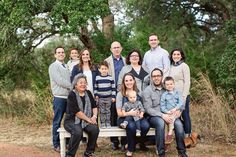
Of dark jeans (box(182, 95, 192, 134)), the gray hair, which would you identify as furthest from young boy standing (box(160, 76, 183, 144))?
the gray hair

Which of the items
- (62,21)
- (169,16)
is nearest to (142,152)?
(62,21)

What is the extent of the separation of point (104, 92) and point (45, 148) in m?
1.80

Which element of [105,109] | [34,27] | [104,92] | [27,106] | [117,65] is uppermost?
[34,27]

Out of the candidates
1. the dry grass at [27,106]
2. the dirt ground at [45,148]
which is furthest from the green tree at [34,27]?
the dirt ground at [45,148]

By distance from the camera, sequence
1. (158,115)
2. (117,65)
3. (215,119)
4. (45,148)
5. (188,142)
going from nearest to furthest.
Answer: (158,115)
(117,65)
(188,142)
(45,148)
(215,119)

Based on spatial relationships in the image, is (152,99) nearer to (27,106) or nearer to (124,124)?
(124,124)

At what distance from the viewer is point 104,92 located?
7.49 metres

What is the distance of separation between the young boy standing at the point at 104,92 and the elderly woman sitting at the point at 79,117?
31 centimetres

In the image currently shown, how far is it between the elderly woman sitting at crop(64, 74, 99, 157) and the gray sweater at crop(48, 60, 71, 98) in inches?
16.9

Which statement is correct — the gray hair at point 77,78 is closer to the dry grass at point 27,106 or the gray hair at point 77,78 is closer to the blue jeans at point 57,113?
the blue jeans at point 57,113

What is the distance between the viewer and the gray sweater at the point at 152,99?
7.27 metres

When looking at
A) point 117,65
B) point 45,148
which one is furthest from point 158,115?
point 45,148

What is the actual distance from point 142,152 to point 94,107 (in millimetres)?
1248

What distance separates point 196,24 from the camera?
17.2 m
